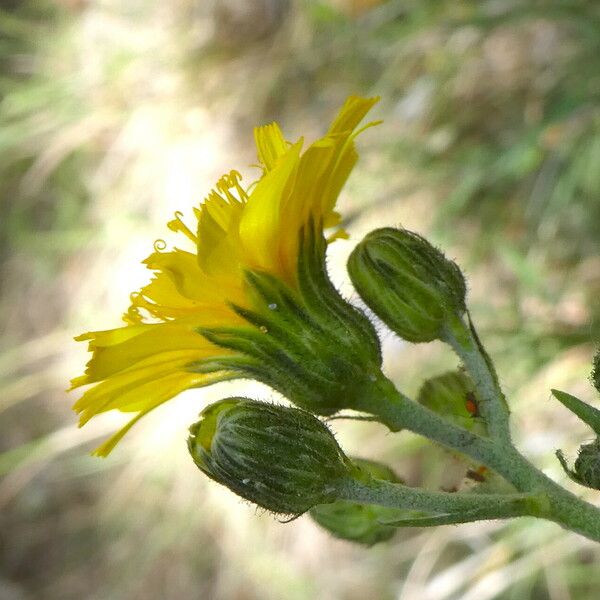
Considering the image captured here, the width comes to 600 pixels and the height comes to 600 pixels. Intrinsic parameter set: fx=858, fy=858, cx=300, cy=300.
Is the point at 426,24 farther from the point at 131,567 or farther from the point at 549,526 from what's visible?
the point at 131,567

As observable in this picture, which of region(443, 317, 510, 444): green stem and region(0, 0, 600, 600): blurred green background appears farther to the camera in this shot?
region(0, 0, 600, 600): blurred green background

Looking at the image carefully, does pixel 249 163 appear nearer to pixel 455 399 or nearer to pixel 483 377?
pixel 455 399

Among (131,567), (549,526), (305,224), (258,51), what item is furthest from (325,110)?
(305,224)

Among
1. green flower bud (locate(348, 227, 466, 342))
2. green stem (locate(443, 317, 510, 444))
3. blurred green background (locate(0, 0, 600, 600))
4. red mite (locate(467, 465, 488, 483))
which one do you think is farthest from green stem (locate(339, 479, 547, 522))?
blurred green background (locate(0, 0, 600, 600))

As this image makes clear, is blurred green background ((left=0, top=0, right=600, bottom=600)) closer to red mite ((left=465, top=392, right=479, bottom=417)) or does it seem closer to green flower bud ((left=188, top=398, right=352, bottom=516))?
red mite ((left=465, top=392, right=479, bottom=417))

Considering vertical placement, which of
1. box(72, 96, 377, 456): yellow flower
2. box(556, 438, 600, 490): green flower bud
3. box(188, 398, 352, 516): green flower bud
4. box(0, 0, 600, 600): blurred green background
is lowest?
box(556, 438, 600, 490): green flower bud

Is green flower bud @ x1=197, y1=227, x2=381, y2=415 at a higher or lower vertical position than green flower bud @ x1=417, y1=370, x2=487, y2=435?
higher

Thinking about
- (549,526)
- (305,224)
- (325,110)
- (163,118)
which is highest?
(163,118)

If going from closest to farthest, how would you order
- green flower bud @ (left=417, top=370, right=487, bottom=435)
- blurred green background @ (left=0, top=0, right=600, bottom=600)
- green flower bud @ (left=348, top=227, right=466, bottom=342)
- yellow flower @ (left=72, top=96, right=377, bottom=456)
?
1. yellow flower @ (left=72, top=96, right=377, bottom=456)
2. green flower bud @ (left=348, top=227, right=466, bottom=342)
3. green flower bud @ (left=417, top=370, right=487, bottom=435)
4. blurred green background @ (left=0, top=0, right=600, bottom=600)
